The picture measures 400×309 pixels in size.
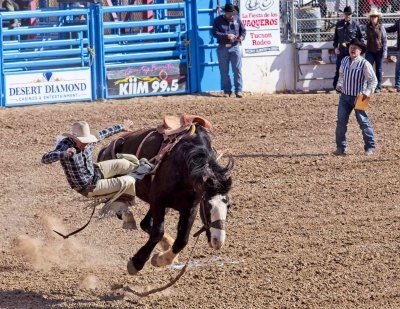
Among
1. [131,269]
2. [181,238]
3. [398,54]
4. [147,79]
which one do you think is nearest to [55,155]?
[131,269]

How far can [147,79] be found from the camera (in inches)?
677

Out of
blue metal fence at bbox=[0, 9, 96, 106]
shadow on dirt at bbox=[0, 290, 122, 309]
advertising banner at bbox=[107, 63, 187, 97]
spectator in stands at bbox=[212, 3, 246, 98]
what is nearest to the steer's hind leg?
shadow on dirt at bbox=[0, 290, 122, 309]

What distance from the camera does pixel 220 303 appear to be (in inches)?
273

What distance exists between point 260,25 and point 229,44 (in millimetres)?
1308

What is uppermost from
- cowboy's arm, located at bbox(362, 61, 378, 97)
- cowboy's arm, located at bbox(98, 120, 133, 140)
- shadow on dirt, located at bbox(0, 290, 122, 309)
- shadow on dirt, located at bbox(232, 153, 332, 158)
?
cowboy's arm, located at bbox(362, 61, 378, 97)

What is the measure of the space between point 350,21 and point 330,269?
422 inches

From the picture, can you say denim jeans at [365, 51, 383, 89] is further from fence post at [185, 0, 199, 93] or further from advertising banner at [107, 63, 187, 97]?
advertising banner at [107, 63, 187, 97]

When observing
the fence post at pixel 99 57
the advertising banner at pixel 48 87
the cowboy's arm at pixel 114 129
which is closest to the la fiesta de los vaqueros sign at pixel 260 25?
the fence post at pixel 99 57

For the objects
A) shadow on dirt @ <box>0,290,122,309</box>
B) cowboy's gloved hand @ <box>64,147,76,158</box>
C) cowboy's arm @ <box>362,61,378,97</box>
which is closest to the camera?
shadow on dirt @ <box>0,290,122,309</box>

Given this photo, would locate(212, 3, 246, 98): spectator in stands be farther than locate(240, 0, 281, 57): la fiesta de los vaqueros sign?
No

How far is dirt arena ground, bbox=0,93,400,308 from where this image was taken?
7.20 m

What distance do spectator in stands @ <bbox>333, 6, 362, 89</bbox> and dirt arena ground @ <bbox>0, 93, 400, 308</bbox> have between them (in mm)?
2949

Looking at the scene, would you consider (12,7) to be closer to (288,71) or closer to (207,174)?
(288,71)

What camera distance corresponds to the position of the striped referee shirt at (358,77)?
12367 mm
